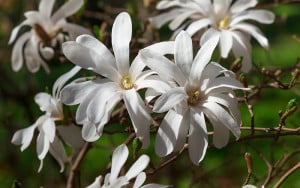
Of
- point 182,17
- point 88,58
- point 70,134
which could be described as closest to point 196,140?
point 88,58

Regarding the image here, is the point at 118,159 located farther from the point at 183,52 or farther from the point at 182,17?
the point at 182,17

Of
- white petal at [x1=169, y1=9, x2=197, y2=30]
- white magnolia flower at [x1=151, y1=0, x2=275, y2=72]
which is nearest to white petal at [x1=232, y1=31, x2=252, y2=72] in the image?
white magnolia flower at [x1=151, y1=0, x2=275, y2=72]

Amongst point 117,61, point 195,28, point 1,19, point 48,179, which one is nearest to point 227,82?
point 117,61

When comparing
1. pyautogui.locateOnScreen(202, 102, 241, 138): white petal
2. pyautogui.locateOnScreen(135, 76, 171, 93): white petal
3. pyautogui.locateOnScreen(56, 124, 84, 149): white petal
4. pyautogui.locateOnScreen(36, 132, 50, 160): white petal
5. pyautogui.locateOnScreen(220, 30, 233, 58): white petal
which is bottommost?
pyautogui.locateOnScreen(56, 124, 84, 149): white petal

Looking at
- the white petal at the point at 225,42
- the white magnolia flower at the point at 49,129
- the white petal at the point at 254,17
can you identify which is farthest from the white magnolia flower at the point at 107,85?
the white petal at the point at 254,17

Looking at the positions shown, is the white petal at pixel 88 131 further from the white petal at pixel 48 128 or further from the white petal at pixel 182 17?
the white petal at pixel 182 17

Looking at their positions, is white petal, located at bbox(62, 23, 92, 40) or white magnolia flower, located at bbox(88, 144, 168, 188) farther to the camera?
white petal, located at bbox(62, 23, 92, 40)

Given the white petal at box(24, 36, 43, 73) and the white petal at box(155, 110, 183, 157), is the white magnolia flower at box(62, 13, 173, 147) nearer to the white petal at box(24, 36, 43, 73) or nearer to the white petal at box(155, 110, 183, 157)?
the white petal at box(155, 110, 183, 157)
